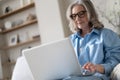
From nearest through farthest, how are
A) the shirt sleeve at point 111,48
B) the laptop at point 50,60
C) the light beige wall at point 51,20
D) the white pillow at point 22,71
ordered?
the laptop at point 50,60, the shirt sleeve at point 111,48, the white pillow at point 22,71, the light beige wall at point 51,20

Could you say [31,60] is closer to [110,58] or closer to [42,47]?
[42,47]

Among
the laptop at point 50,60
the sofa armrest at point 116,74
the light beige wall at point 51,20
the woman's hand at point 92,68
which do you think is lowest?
the sofa armrest at point 116,74

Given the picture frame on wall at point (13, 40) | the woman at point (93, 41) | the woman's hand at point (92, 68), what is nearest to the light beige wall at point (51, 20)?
the picture frame on wall at point (13, 40)

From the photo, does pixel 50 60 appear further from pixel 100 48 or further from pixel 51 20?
pixel 51 20

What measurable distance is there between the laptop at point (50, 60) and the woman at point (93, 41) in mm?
201

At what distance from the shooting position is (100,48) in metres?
1.70

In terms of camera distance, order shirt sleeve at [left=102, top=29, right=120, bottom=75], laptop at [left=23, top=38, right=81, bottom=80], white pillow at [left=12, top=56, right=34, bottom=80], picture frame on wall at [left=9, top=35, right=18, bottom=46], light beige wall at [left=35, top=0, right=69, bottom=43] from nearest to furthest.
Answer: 1. laptop at [left=23, top=38, right=81, bottom=80]
2. shirt sleeve at [left=102, top=29, right=120, bottom=75]
3. white pillow at [left=12, top=56, right=34, bottom=80]
4. light beige wall at [left=35, top=0, right=69, bottom=43]
5. picture frame on wall at [left=9, top=35, right=18, bottom=46]

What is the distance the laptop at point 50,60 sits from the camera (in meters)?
1.36

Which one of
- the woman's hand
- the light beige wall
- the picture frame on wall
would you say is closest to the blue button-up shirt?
the woman's hand

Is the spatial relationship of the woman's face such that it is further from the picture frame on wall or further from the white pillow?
the picture frame on wall

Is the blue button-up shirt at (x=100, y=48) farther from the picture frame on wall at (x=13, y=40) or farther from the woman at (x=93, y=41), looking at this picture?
the picture frame on wall at (x=13, y=40)

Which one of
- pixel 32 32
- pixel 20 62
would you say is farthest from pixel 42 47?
pixel 32 32

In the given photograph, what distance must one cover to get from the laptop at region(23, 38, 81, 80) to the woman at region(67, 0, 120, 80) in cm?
20

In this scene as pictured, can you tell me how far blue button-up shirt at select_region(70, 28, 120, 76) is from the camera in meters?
1.67
